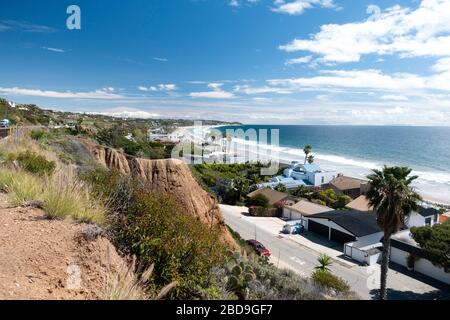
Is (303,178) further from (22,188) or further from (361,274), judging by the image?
(22,188)

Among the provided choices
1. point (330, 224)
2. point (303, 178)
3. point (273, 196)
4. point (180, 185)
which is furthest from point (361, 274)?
point (303, 178)

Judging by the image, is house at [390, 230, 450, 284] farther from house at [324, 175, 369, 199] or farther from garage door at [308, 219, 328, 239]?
house at [324, 175, 369, 199]

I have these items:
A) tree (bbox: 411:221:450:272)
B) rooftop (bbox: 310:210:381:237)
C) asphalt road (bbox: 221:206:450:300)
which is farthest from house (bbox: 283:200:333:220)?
tree (bbox: 411:221:450:272)

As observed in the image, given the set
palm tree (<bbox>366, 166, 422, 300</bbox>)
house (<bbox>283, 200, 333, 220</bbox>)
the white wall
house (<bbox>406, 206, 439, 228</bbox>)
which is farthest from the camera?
house (<bbox>283, 200, 333, 220</bbox>)

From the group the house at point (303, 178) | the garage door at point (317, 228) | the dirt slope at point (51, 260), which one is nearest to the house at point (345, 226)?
the garage door at point (317, 228)

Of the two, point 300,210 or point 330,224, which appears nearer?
point 330,224
